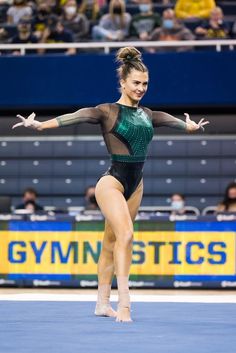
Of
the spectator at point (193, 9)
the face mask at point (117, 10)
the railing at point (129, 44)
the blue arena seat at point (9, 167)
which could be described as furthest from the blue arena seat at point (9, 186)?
the spectator at point (193, 9)

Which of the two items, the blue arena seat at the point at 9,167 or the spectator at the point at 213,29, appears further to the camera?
the blue arena seat at the point at 9,167

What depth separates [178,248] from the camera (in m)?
13.6

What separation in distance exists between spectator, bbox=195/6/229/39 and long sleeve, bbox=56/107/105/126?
30.5 ft

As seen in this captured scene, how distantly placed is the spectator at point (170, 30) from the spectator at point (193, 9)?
0.48 metres

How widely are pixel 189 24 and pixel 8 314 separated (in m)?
10.1

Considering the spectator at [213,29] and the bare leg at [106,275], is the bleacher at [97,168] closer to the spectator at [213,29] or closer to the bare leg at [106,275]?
the spectator at [213,29]

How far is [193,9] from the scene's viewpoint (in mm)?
17469

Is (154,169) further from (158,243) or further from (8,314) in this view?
(8,314)

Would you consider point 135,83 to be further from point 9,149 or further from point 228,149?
point 9,149

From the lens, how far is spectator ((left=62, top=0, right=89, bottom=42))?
17.5 metres

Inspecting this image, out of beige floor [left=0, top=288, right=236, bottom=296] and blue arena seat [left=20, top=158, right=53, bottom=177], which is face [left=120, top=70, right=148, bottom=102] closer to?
beige floor [left=0, top=288, right=236, bottom=296]

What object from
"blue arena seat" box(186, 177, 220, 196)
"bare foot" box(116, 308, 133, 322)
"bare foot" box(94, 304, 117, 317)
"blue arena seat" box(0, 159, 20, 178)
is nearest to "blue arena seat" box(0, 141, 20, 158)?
"blue arena seat" box(0, 159, 20, 178)

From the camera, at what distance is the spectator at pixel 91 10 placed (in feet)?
58.3

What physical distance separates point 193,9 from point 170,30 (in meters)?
0.94
